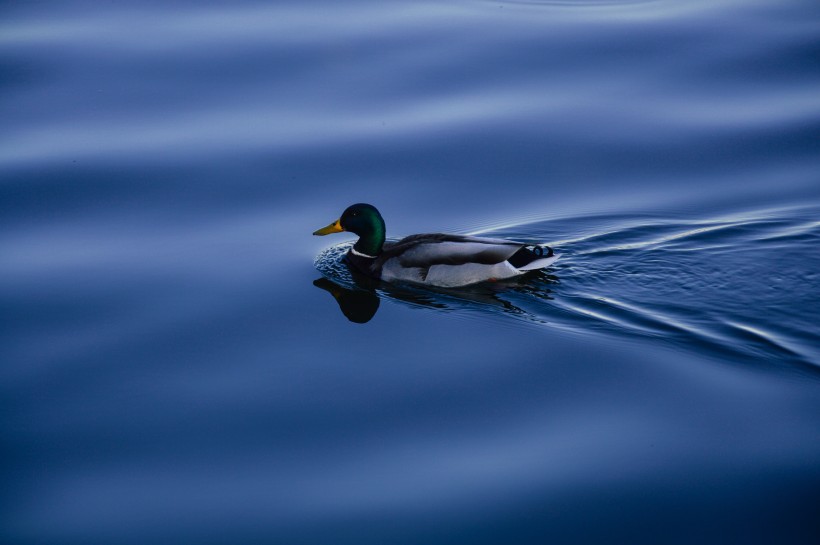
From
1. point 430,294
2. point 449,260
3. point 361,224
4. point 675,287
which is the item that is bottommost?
point 675,287

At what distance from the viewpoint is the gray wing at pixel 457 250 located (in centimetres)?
949

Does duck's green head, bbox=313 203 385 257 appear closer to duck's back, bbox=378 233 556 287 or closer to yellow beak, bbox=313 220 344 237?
yellow beak, bbox=313 220 344 237

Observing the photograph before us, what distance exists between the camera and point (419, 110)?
40.6ft

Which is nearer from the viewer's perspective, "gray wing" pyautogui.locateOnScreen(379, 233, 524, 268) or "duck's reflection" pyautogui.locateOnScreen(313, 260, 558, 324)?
"duck's reflection" pyautogui.locateOnScreen(313, 260, 558, 324)

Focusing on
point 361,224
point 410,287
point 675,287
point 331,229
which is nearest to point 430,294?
point 410,287

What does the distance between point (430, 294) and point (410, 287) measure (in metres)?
0.29

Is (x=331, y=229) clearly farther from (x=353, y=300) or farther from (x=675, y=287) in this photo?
(x=675, y=287)

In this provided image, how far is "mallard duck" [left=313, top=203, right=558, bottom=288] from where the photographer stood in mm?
9484

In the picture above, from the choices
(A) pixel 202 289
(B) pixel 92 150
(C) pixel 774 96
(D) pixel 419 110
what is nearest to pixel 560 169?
(D) pixel 419 110

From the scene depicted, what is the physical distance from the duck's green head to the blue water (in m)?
0.35

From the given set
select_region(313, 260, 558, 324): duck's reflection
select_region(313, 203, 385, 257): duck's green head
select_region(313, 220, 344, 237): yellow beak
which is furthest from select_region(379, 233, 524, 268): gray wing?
select_region(313, 220, 344, 237): yellow beak

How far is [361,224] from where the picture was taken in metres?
10.0

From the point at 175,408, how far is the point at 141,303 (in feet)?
5.71

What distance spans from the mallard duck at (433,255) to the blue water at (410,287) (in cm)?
18
